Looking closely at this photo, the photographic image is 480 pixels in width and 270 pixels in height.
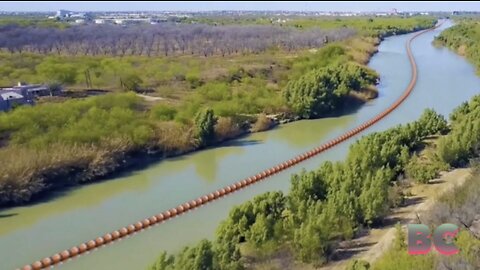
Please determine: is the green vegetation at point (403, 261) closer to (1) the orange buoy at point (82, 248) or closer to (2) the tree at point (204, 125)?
(1) the orange buoy at point (82, 248)

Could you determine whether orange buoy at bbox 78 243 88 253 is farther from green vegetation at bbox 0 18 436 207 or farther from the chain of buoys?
green vegetation at bbox 0 18 436 207

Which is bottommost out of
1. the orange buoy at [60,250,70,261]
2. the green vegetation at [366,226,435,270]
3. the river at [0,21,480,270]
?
the river at [0,21,480,270]

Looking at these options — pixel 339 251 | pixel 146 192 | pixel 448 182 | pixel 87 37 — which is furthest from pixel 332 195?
pixel 87 37

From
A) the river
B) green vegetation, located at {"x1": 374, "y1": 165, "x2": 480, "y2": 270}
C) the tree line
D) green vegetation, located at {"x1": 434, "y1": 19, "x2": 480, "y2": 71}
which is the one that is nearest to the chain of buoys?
the river

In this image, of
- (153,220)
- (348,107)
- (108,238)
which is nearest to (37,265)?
(108,238)

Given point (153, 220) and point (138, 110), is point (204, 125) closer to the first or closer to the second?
point (138, 110)

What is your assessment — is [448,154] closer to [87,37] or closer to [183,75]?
[183,75]

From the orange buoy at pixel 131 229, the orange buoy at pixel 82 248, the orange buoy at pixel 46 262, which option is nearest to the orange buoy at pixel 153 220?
the orange buoy at pixel 131 229
